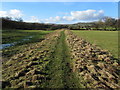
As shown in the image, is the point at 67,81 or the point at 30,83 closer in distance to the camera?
the point at 30,83

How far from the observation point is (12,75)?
4410 millimetres

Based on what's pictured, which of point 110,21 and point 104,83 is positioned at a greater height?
point 110,21

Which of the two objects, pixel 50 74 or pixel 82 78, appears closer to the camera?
pixel 82 78

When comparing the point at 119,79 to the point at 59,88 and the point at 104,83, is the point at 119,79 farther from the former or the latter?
the point at 59,88

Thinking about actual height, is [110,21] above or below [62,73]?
above

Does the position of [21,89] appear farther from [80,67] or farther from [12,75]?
[80,67]

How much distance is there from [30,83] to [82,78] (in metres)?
2.29

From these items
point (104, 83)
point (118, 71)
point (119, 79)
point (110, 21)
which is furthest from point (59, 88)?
point (110, 21)

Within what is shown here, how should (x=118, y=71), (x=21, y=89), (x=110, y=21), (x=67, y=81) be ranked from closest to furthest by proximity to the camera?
(x=21, y=89) → (x=67, y=81) → (x=118, y=71) → (x=110, y=21)

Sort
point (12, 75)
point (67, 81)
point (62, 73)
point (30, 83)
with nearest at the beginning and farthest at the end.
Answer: point (30, 83)
point (67, 81)
point (12, 75)
point (62, 73)

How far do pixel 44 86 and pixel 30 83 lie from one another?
60 centimetres

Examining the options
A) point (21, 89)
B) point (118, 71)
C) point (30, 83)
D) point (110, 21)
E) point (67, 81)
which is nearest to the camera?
point (21, 89)

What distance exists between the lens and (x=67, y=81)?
13.5 ft

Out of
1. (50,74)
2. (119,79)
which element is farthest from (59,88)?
(119,79)
